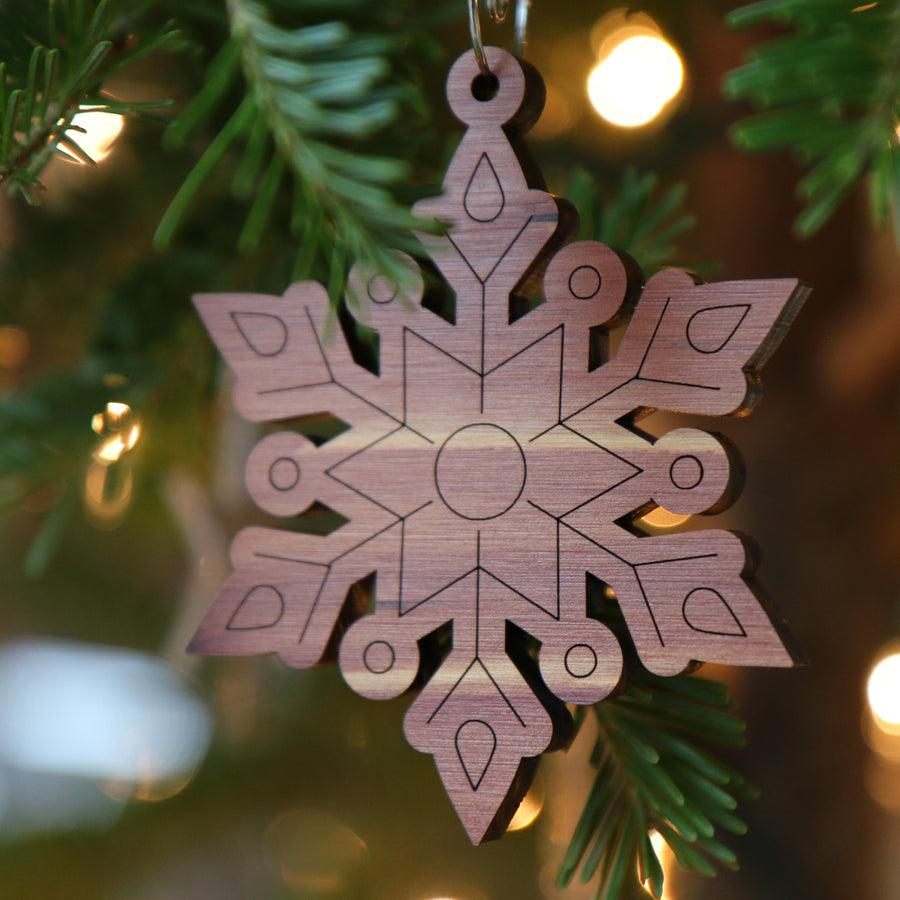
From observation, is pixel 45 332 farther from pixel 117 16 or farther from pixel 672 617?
pixel 672 617

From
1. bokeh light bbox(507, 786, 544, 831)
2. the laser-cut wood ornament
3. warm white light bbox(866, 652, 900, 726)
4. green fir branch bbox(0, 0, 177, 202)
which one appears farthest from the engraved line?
warm white light bbox(866, 652, 900, 726)

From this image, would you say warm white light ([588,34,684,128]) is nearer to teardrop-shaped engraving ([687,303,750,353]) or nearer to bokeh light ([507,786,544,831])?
teardrop-shaped engraving ([687,303,750,353])

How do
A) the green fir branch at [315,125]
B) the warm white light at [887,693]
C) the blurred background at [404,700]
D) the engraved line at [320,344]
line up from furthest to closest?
the warm white light at [887,693] < the blurred background at [404,700] < the engraved line at [320,344] < the green fir branch at [315,125]

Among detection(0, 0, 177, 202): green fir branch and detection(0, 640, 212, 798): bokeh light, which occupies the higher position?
detection(0, 0, 177, 202): green fir branch

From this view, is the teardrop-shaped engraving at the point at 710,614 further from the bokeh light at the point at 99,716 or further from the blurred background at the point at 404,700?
the bokeh light at the point at 99,716

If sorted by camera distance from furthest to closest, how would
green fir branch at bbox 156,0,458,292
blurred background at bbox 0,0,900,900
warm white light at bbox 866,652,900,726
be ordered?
warm white light at bbox 866,652,900,726 → blurred background at bbox 0,0,900,900 → green fir branch at bbox 156,0,458,292

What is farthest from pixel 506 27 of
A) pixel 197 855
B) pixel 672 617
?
pixel 197 855

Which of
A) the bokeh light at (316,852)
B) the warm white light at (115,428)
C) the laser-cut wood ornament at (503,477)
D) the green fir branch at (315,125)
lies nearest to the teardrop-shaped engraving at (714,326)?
the laser-cut wood ornament at (503,477)
